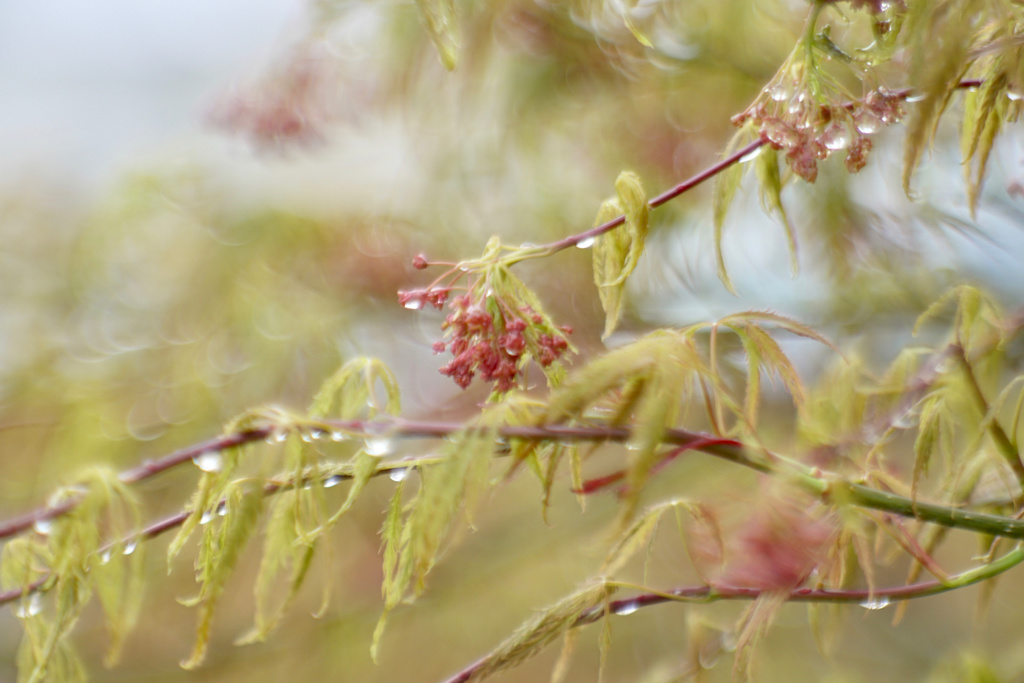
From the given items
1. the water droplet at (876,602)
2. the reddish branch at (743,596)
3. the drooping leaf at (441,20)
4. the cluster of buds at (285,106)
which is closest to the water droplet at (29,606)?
the reddish branch at (743,596)

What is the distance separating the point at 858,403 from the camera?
532 millimetres

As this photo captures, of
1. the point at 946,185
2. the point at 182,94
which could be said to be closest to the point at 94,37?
the point at 182,94

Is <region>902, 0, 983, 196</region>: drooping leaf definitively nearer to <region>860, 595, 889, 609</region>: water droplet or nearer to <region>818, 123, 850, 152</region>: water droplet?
<region>818, 123, 850, 152</region>: water droplet

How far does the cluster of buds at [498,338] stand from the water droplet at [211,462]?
0.35 ft

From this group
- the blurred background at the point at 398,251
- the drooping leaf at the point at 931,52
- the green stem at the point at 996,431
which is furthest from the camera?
the blurred background at the point at 398,251

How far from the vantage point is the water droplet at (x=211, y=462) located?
35 centimetres

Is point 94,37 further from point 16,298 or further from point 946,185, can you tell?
point 946,185

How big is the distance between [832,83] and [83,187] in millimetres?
1776

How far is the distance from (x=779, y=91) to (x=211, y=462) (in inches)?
12.6

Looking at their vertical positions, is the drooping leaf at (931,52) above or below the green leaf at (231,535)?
above

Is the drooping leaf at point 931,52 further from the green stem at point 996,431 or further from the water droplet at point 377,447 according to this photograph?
the water droplet at point 377,447

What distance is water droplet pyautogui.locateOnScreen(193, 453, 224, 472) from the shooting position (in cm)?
35

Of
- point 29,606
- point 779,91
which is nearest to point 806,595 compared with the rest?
point 779,91

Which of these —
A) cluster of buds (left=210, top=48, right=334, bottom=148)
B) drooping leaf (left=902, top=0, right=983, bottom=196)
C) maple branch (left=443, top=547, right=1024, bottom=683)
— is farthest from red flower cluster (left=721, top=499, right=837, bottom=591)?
cluster of buds (left=210, top=48, right=334, bottom=148)
